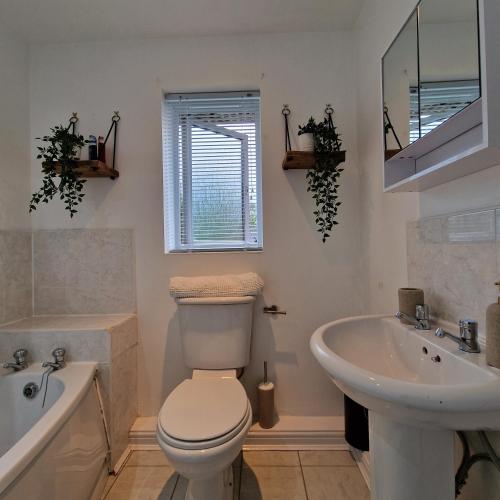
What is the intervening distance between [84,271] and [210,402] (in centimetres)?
109

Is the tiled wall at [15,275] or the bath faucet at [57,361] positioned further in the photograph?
the tiled wall at [15,275]

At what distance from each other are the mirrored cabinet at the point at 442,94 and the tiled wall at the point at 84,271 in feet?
4.81

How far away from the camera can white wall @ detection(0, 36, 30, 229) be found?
5.06 ft

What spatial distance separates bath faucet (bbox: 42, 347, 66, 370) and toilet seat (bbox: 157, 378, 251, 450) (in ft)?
2.01

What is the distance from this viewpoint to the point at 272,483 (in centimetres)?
133

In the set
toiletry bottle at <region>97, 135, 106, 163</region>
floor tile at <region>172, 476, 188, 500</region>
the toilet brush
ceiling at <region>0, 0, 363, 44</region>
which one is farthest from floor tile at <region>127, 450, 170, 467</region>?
ceiling at <region>0, 0, 363, 44</region>

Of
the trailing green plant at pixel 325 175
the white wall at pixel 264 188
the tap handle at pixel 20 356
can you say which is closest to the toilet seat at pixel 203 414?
the white wall at pixel 264 188

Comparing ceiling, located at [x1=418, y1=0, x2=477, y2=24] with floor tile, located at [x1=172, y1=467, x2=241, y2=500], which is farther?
floor tile, located at [x1=172, y1=467, x2=241, y2=500]

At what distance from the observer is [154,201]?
1.68 m

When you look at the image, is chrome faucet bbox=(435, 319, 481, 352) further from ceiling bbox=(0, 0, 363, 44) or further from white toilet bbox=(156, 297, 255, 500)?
ceiling bbox=(0, 0, 363, 44)

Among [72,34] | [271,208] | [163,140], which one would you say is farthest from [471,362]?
[72,34]

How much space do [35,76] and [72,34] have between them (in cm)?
34

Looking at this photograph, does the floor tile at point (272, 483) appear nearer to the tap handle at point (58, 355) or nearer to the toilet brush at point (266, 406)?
the toilet brush at point (266, 406)

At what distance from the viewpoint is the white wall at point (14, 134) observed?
1542 millimetres
